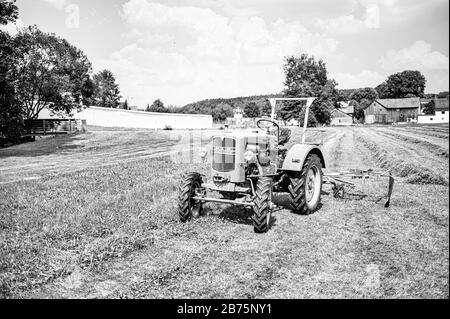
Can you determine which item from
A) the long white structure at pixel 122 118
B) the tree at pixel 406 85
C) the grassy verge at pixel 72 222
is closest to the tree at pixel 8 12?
the grassy verge at pixel 72 222

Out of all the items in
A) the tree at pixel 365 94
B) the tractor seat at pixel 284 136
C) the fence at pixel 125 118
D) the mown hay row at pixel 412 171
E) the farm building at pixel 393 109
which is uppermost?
the tree at pixel 365 94

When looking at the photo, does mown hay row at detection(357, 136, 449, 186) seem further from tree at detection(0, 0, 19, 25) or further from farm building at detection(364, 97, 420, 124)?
farm building at detection(364, 97, 420, 124)

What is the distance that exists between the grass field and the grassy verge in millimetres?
23

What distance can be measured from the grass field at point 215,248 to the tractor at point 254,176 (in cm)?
36

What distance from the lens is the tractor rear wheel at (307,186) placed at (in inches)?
287

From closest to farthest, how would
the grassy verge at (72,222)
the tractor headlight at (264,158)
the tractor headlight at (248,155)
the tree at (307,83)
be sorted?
the grassy verge at (72,222)
the tractor headlight at (248,155)
the tractor headlight at (264,158)
the tree at (307,83)

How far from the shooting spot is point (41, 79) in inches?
1344

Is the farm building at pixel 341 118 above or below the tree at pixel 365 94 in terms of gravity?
below

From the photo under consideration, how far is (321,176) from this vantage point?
8.22 metres

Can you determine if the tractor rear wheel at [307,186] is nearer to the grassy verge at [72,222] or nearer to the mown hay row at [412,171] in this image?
the grassy verge at [72,222]

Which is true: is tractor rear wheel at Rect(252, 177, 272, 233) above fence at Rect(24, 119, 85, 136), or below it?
below

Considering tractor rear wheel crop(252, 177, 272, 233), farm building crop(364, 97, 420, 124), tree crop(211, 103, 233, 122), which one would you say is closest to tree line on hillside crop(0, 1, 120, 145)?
tractor rear wheel crop(252, 177, 272, 233)

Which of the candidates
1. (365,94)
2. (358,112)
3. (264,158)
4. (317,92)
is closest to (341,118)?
(358,112)

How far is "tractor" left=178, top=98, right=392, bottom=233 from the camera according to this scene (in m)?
6.31
